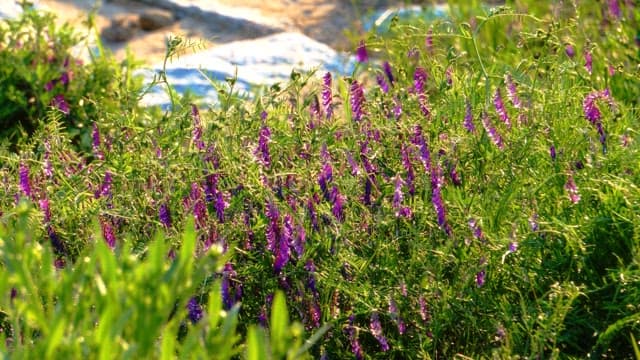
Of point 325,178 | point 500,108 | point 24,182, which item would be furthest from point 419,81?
point 24,182

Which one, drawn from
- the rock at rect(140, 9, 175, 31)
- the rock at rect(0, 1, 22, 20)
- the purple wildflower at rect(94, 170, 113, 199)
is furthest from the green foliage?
the rock at rect(140, 9, 175, 31)

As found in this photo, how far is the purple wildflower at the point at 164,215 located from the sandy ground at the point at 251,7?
3.32 m

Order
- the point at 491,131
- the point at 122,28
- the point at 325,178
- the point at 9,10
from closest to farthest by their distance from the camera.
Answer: the point at 325,178 < the point at 491,131 < the point at 9,10 < the point at 122,28

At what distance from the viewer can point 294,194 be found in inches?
96.9

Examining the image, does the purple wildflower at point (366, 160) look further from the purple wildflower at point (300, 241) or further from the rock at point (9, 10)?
the rock at point (9, 10)

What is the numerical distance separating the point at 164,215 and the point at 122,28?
12.3ft

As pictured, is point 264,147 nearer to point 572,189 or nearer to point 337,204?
point 337,204

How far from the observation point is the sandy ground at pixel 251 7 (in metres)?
5.93

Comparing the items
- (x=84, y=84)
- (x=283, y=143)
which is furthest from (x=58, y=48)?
(x=283, y=143)

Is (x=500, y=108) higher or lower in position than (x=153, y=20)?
higher

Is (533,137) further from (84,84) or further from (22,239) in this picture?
(84,84)

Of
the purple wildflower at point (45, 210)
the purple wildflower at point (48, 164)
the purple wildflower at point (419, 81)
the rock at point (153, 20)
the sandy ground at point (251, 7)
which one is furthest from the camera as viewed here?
the rock at point (153, 20)

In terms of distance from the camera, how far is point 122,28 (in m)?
6.01

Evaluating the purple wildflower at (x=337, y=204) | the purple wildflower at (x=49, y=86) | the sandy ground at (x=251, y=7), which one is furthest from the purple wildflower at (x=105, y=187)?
the sandy ground at (x=251, y=7)
